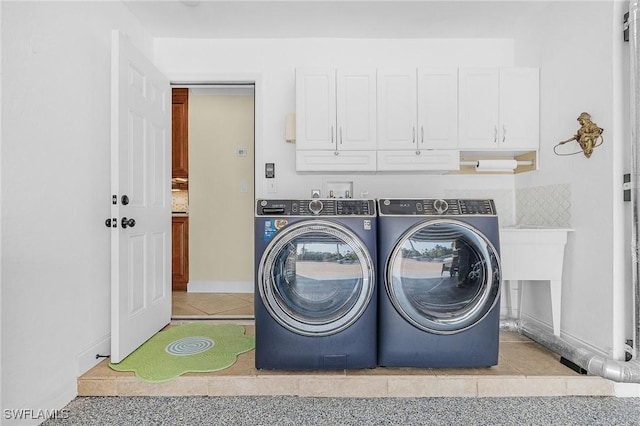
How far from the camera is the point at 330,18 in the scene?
2.61 meters

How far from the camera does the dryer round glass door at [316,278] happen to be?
6.37 ft

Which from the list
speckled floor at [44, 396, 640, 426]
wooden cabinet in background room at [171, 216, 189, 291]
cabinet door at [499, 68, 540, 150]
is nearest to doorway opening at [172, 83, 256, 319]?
wooden cabinet in background room at [171, 216, 189, 291]

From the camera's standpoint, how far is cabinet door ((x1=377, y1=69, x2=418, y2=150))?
8.61 feet

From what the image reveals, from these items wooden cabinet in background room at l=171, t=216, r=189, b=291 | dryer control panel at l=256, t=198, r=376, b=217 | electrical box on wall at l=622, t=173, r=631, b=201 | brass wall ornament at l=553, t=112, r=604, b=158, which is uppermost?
brass wall ornament at l=553, t=112, r=604, b=158

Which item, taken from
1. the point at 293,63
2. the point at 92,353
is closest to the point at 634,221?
the point at 293,63

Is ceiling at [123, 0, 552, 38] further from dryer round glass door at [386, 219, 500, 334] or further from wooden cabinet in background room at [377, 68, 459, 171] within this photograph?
dryer round glass door at [386, 219, 500, 334]

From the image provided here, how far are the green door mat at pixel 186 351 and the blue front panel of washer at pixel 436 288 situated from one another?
94 centimetres

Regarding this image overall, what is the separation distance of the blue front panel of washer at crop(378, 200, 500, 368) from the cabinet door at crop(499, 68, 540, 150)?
952mm

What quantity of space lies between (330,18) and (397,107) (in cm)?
79

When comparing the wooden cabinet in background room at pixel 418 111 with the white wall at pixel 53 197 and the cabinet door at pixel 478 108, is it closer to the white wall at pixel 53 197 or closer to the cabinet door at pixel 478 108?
the cabinet door at pixel 478 108

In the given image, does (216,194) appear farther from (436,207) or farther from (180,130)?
(436,207)

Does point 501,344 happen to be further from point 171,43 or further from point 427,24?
point 171,43

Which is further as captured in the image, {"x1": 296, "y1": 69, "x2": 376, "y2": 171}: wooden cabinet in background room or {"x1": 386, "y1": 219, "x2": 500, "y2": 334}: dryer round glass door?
{"x1": 296, "y1": 69, "x2": 376, "y2": 171}: wooden cabinet in background room

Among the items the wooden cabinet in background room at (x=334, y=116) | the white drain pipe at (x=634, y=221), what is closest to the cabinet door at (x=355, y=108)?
the wooden cabinet in background room at (x=334, y=116)
